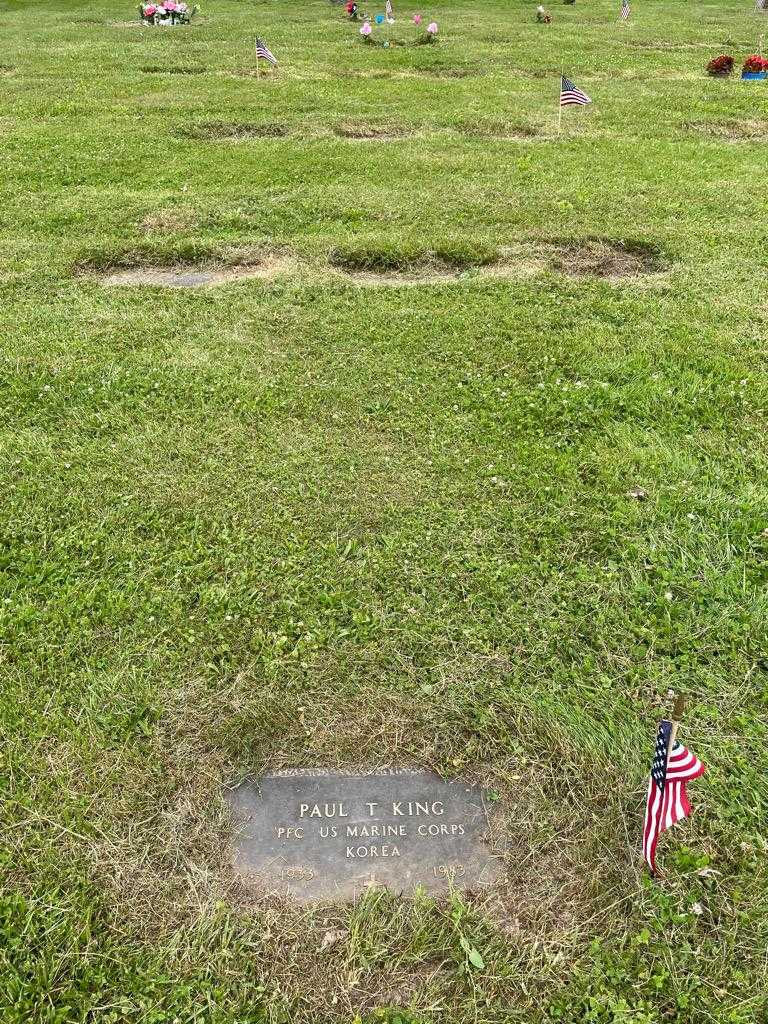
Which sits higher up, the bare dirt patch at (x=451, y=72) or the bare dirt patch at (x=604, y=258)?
the bare dirt patch at (x=451, y=72)

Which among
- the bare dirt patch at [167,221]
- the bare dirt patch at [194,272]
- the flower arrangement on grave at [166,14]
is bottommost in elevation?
the bare dirt patch at [194,272]

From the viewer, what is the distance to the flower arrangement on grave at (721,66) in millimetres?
14867

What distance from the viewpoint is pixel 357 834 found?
2.90 meters

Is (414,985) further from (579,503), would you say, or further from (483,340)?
(483,340)

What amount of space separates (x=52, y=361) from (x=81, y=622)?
2.86 meters

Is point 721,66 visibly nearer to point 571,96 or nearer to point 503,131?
point 503,131

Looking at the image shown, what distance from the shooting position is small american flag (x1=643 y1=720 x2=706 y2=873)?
2.47m

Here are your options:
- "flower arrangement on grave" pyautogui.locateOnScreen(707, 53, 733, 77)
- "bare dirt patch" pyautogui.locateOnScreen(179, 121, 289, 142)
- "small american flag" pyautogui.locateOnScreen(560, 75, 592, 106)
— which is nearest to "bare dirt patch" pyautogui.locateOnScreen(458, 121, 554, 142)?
"small american flag" pyautogui.locateOnScreen(560, 75, 592, 106)

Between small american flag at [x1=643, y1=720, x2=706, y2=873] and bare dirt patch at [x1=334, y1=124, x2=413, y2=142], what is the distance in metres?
11.2

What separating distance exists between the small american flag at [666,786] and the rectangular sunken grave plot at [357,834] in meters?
0.61

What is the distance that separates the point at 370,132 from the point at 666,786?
11644mm

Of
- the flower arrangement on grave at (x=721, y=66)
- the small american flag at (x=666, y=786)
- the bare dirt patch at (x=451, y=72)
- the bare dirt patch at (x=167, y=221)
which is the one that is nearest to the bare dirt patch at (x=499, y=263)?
the bare dirt patch at (x=167, y=221)

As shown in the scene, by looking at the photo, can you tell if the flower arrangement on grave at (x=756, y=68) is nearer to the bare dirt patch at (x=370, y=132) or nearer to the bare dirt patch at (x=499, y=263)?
the bare dirt patch at (x=370, y=132)

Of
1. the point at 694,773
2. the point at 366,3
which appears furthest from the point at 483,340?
the point at 366,3
